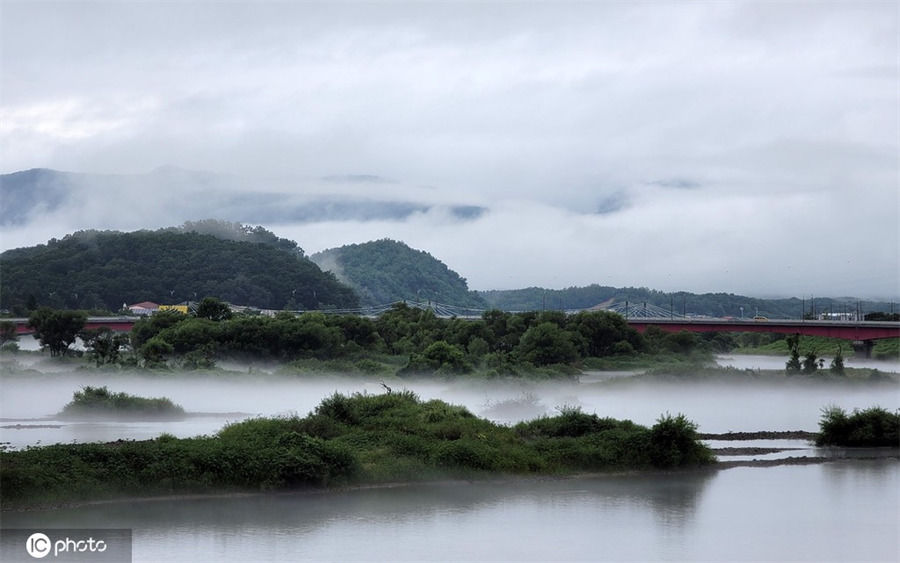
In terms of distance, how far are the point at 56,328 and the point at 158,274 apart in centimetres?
3977

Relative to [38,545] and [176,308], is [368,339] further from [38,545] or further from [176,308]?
[38,545]

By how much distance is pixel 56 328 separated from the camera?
69.3m

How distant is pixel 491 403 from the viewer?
5450 cm

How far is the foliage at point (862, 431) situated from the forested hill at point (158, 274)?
233ft

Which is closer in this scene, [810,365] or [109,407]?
[109,407]

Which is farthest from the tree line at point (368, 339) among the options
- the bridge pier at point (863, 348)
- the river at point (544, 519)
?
the river at point (544, 519)

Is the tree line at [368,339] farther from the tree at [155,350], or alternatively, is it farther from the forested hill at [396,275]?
the forested hill at [396,275]

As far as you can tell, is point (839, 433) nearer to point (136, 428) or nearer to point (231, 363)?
point (136, 428)

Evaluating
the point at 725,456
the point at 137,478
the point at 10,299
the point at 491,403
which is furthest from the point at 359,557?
the point at 10,299

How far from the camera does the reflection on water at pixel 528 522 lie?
22489 millimetres

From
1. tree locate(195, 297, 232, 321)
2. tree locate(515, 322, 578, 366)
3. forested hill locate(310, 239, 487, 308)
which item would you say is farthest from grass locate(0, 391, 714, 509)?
forested hill locate(310, 239, 487, 308)

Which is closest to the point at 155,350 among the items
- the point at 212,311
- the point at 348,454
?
the point at 212,311

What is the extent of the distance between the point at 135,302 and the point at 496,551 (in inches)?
3403

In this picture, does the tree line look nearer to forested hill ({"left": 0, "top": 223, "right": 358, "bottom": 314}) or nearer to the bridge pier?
the bridge pier
